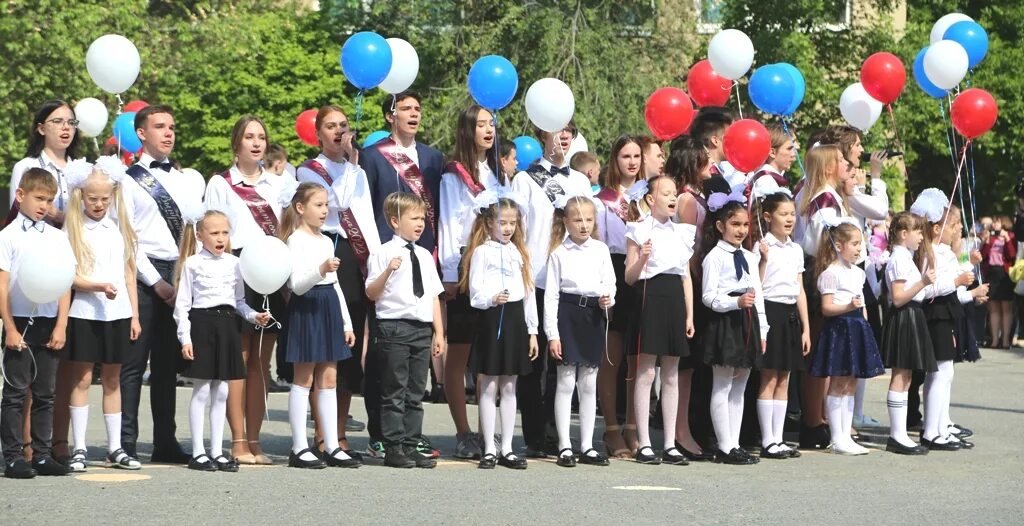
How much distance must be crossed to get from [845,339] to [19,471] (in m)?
Result: 5.08

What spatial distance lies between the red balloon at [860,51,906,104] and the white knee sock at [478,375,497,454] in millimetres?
4076

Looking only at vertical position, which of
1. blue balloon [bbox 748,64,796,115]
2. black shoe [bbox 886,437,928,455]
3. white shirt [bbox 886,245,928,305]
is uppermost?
blue balloon [bbox 748,64,796,115]

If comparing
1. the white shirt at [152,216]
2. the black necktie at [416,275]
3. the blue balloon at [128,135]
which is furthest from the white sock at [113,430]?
the blue balloon at [128,135]

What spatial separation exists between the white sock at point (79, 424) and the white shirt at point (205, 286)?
2.10 ft

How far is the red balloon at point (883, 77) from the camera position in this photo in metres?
11.6

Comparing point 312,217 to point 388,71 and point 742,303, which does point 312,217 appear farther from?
point 742,303

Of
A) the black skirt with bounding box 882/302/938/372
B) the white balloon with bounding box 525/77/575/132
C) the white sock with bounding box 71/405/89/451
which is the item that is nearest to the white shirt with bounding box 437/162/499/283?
the white balloon with bounding box 525/77/575/132

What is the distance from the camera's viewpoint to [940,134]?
92.5ft

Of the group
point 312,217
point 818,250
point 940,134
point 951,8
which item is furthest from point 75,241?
point 951,8

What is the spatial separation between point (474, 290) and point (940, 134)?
20538 millimetres

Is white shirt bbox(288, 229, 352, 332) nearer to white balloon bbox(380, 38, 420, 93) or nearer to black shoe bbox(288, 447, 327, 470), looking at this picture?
black shoe bbox(288, 447, 327, 470)

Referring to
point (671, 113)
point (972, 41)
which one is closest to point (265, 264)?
point (671, 113)

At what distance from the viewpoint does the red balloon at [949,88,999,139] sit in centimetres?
1141

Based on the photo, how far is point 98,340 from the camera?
28.3ft
